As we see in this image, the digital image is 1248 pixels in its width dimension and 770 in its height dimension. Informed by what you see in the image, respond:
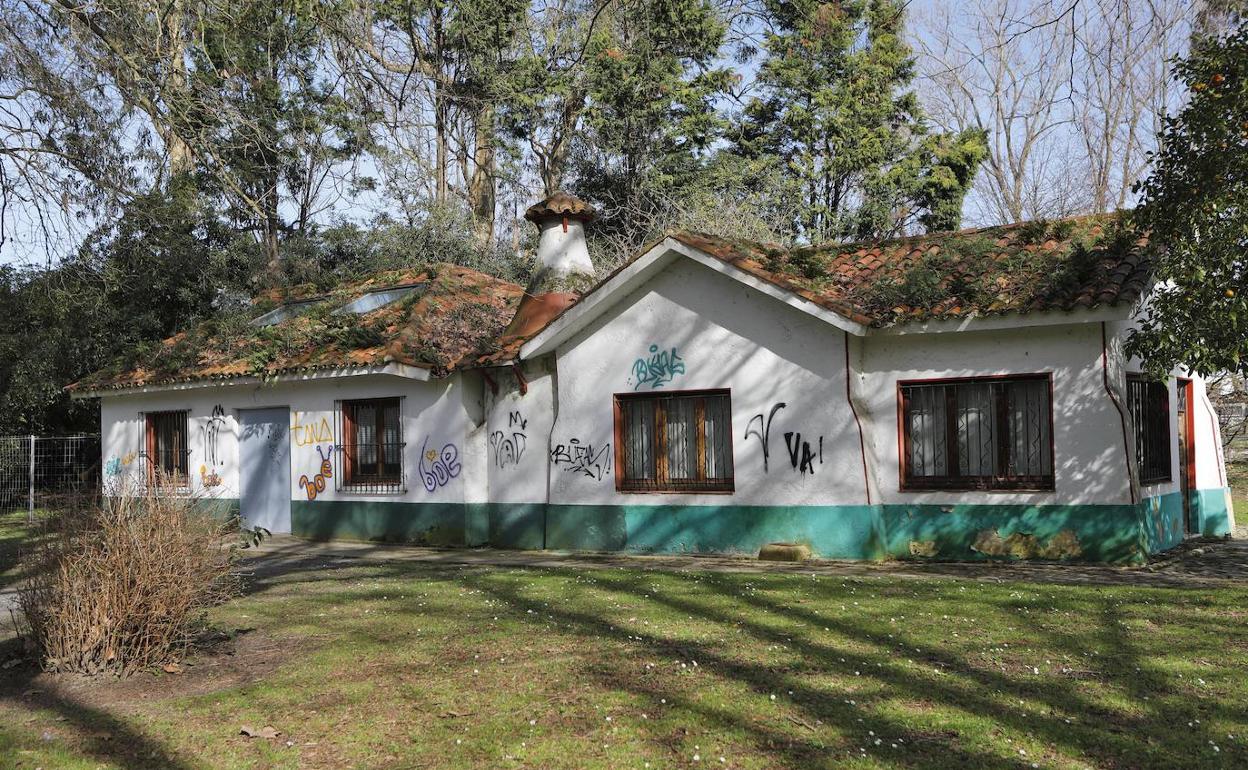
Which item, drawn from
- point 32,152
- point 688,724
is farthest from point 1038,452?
point 32,152

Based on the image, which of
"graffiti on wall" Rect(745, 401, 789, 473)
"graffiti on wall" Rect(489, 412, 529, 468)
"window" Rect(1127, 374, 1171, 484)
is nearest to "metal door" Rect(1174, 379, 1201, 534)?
"window" Rect(1127, 374, 1171, 484)

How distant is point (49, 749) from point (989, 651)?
6012mm

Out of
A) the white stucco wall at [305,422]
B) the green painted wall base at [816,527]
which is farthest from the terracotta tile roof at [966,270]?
the white stucco wall at [305,422]

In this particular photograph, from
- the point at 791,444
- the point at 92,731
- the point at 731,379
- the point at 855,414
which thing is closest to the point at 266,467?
the point at 731,379

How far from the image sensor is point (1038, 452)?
1208cm

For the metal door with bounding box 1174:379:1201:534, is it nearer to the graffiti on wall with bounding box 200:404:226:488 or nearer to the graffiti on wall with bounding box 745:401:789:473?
the graffiti on wall with bounding box 745:401:789:473

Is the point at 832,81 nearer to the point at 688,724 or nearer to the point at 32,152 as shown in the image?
the point at 32,152

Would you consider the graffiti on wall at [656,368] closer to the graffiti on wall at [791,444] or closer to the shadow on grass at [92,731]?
the graffiti on wall at [791,444]

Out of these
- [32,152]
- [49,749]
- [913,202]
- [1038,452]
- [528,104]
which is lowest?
[49,749]

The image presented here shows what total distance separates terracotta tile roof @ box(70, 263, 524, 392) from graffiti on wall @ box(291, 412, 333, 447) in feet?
3.06

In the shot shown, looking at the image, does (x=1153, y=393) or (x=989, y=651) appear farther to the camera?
(x=1153, y=393)

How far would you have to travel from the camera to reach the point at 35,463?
22.7 m

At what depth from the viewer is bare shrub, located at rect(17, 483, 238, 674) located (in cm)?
706

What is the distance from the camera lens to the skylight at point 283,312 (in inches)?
807
